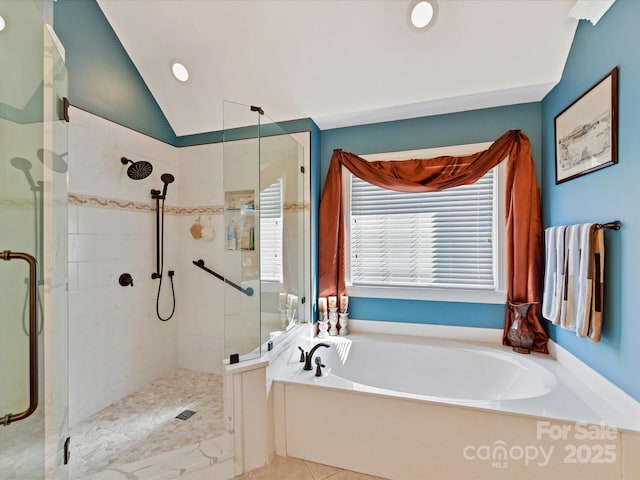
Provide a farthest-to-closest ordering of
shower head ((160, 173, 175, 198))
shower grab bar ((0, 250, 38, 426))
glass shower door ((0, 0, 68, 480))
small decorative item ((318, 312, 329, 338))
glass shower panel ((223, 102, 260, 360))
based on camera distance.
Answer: shower head ((160, 173, 175, 198)) → small decorative item ((318, 312, 329, 338)) → glass shower panel ((223, 102, 260, 360)) → glass shower door ((0, 0, 68, 480)) → shower grab bar ((0, 250, 38, 426))

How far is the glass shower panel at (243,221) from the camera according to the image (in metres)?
1.89

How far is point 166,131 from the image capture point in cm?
279

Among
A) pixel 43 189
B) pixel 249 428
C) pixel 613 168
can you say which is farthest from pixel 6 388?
pixel 613 168

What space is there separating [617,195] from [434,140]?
50.2 inches

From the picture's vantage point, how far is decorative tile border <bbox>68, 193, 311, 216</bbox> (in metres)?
2.05

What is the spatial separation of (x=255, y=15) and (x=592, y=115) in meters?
2.13

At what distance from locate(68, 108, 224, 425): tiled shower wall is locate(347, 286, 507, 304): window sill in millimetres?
1393

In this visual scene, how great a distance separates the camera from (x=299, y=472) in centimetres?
165

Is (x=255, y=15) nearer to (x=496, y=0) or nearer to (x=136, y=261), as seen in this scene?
(x=496, y=0)

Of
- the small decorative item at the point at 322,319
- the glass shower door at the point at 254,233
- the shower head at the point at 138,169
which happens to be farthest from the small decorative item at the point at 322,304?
the shower head at the point at 138,169

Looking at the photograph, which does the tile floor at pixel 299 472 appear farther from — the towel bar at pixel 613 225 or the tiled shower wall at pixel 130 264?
the towel bar at pixel 613 225

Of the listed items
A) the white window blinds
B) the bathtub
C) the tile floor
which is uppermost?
the white window blinds

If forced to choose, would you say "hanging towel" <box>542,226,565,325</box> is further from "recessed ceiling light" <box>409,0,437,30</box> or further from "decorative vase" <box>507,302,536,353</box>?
"recessed ceiling light" <box>409,0,437,30</box>

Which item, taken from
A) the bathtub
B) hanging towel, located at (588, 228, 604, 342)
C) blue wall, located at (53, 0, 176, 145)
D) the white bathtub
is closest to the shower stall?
blue wall, located at (53, 0, 176, 145)
